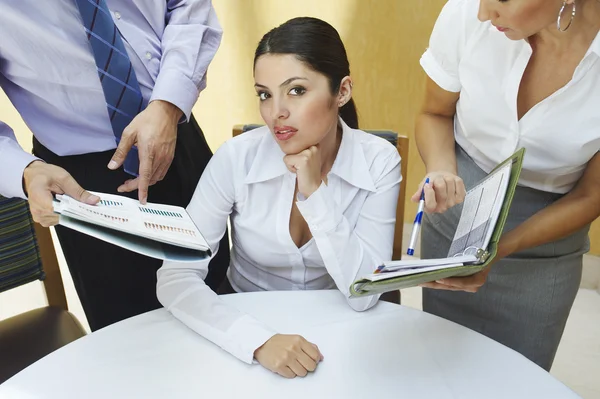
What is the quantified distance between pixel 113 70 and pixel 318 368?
74 centimetres

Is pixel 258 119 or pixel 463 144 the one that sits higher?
pixel 463 144

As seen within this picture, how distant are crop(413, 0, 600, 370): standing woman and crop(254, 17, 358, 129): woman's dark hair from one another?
9.0 inches

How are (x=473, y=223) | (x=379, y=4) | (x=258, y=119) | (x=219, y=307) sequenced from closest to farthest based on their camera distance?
(x=473, y=223) < (x=219, y=307) < (x=379, y=4) < (x=258, y=119)

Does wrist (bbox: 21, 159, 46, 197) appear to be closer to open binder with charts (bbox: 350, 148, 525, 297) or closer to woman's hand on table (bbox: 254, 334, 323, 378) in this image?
woman's hand on table (bbox: 254, 334, 323, 378)

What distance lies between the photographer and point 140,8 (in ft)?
4.32

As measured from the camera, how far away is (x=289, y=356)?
3.34 ft

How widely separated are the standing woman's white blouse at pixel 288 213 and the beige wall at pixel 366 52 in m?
1.58

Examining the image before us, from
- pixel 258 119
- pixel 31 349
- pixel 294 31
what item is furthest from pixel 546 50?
pixel 258 119

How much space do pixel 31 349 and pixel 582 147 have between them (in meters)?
1.37

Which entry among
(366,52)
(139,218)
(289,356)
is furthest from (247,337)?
(366,52)

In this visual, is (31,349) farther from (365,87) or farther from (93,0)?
(365,87)

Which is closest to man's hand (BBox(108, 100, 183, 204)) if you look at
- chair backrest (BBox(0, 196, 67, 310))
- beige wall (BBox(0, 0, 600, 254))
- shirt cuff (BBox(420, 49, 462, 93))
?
chair backrest (BBox(0, 196, 67, 310))

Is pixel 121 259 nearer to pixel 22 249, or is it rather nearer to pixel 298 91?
pixel 22 249

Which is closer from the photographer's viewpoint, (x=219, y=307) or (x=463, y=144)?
(x=219, y=307)
